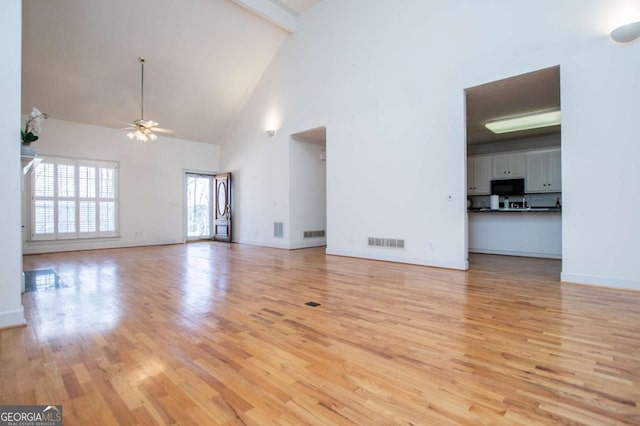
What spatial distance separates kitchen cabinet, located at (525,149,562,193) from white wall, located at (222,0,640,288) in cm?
331

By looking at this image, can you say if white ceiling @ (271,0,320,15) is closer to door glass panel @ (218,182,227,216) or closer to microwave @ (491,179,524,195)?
door glass panel @ (218,182,227,216)

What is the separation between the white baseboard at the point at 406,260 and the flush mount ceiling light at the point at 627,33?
3.27m

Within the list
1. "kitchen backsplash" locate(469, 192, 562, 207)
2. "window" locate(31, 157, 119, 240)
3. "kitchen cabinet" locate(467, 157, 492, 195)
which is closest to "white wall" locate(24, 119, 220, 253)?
"window" locate(31, 157, 119, 240)

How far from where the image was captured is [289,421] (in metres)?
1.42

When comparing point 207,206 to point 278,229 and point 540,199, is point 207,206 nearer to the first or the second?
point 278,229

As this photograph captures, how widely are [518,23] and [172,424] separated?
18.6ft

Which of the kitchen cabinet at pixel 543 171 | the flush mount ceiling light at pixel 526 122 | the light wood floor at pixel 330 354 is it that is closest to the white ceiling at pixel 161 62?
the flush mount ceiling light at pixel 526 122

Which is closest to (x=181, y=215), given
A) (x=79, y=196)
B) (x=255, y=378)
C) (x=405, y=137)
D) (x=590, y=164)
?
(x=79, y=196)

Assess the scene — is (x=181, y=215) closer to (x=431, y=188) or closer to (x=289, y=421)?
(x=431, y=188)

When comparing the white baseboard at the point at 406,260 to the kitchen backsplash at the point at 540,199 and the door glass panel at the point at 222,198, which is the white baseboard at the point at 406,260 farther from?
the door glass panel at the point at 222,198

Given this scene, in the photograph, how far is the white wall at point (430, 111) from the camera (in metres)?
3.77

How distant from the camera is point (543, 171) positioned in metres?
6.93

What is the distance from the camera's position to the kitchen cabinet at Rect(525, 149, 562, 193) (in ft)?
22.2

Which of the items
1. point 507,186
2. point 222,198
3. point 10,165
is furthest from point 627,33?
point 222,198
